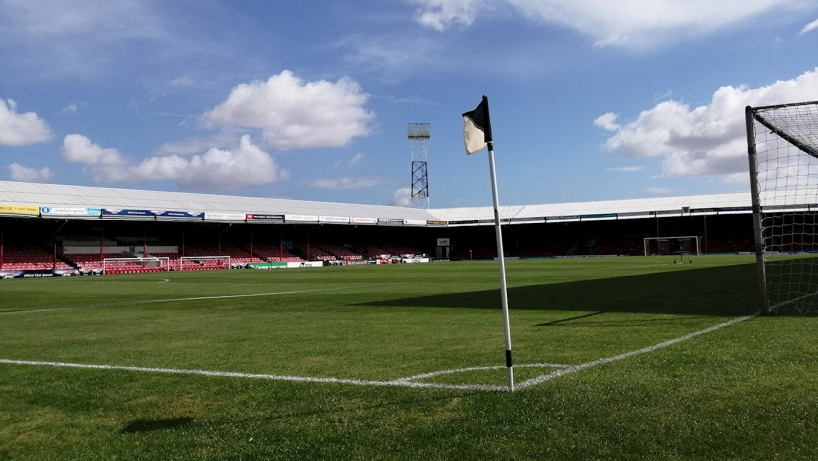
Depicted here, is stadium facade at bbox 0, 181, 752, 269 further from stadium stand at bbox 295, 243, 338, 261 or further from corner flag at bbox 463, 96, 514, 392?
corner flag at bbox 463, 96, 514, 392

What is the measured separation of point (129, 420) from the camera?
18.7 ft

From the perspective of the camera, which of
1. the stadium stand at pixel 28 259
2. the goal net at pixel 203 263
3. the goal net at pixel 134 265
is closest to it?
the stadium stand at pixel 28 259

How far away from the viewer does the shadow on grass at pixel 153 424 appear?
17.6 feet

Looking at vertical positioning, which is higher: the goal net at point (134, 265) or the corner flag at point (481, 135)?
the corner flag at point (481, 135)

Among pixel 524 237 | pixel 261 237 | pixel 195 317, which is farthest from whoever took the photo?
pixel 524 237

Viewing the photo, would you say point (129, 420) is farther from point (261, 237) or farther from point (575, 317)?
point (261, 237)

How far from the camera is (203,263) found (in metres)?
63.0

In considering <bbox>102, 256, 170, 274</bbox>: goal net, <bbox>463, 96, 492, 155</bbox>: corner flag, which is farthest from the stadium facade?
<bbox>463, 96, 492, 155</bbox>: corner flag

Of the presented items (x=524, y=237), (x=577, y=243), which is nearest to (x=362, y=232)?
(x=524, y=237)

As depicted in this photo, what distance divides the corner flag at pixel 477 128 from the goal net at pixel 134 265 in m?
55.8

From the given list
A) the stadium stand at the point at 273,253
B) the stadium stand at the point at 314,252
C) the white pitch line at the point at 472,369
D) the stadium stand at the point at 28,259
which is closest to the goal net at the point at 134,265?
the stadium stand at the point at 28,259

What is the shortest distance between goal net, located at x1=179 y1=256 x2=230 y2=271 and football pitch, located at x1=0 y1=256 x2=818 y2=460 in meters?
50.5

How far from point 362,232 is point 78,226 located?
37370 millimetres

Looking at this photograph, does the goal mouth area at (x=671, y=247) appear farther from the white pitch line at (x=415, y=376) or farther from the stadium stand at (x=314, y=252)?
the white pitch line at (x=415, y=376)
